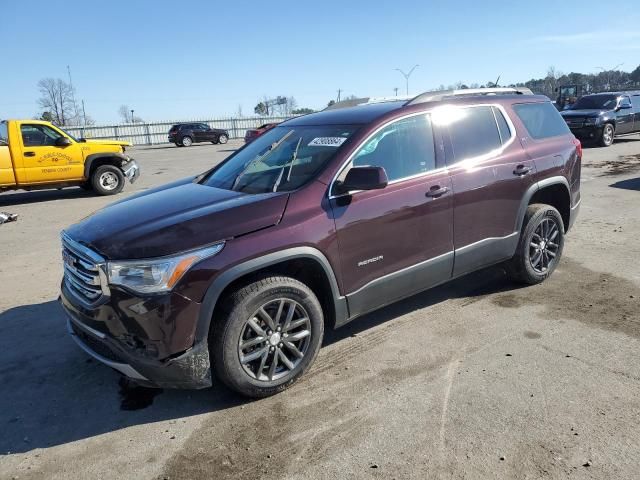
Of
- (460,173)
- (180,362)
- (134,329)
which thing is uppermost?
(460,173)

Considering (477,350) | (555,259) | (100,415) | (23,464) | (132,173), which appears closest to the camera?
(23,464)

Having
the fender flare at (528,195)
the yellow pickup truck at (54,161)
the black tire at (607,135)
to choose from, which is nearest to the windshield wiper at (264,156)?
the fender flare at (528,195)

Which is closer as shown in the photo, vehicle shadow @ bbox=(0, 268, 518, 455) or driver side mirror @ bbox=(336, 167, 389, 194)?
vehicle shadow @ bbox=(0, 268, 518, 455)

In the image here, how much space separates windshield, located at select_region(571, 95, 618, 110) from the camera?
1854 cm

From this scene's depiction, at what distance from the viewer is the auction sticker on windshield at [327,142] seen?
380 cm

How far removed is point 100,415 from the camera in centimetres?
325

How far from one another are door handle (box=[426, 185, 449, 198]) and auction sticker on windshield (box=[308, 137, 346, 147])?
0.80m

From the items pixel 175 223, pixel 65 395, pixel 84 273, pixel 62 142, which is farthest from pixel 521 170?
pixel 62 142

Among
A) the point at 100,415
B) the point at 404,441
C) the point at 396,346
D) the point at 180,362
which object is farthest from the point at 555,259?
the point at 100,415

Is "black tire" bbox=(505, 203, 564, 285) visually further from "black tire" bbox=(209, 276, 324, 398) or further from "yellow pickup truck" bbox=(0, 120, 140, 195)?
"yellow pickup truck" bbox=(0, 120, 140, 195)

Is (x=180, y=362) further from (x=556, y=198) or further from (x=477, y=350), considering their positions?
(x=556, y=198)

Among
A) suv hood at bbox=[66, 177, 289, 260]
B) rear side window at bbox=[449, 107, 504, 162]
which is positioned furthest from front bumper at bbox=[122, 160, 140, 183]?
rear side window at bbox=[449, 107, 504, 162]

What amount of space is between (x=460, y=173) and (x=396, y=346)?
1.52 m

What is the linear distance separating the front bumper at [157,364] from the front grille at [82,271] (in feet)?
0.58
